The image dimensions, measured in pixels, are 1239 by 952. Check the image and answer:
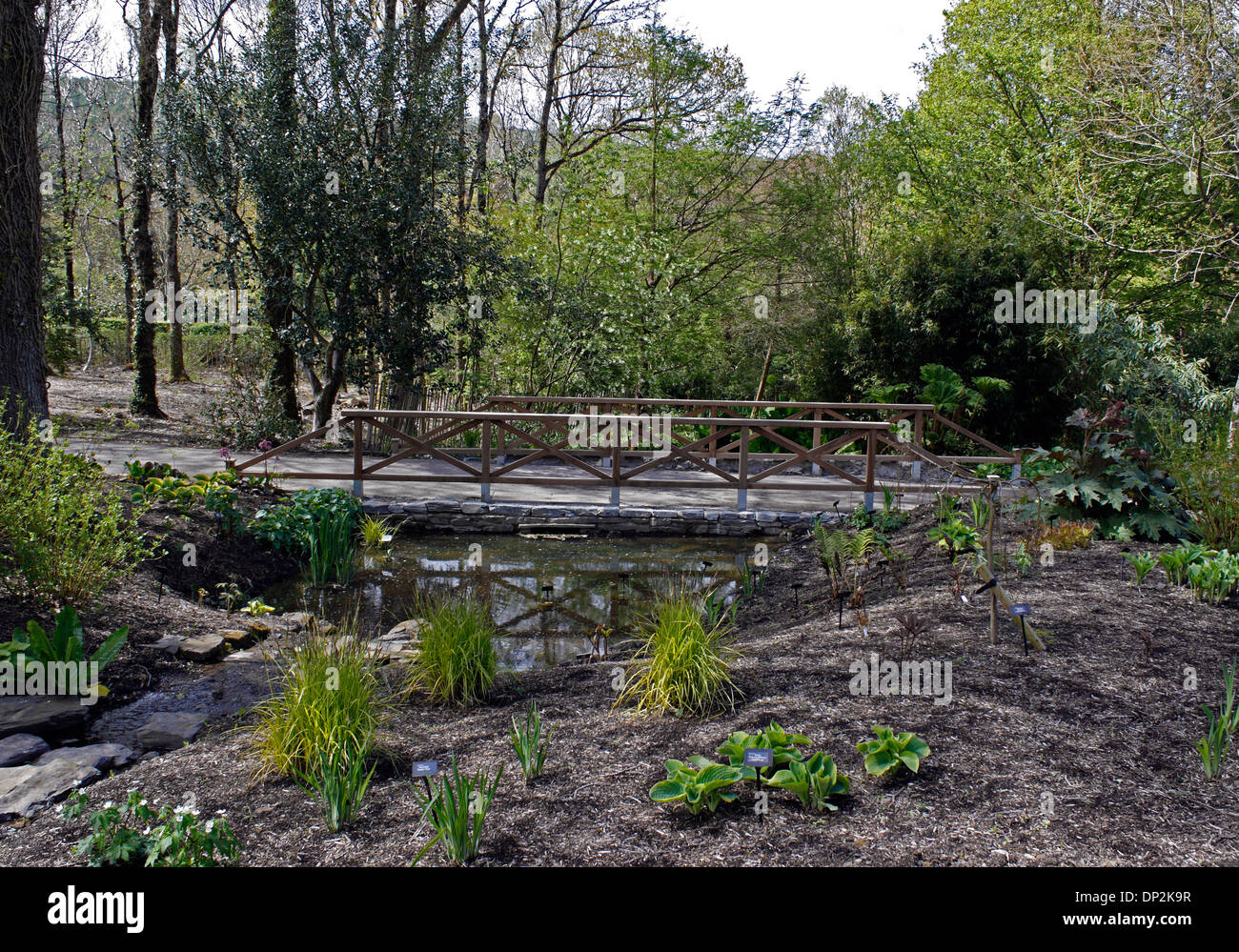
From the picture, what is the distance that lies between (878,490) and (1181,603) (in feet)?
17.1

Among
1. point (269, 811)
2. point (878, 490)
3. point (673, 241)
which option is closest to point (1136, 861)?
point (269, 811)

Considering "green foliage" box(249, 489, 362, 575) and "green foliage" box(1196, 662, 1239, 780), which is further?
"green foliage" box(249, 489, 362, 575)

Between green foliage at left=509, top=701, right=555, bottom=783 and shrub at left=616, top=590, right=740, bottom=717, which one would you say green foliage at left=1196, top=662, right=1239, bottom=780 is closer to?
shrub at left=616, top=590, right=740, bottom=717

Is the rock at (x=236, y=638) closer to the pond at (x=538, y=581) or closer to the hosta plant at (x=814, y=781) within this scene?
the pond at (x=538, y=581)

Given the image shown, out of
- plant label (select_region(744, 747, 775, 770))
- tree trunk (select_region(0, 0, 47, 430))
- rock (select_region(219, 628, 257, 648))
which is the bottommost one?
rock (select_region(219, 628, 257, 648))

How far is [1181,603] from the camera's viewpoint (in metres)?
4.85

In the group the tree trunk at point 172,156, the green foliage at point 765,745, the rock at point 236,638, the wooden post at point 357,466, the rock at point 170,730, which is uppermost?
the tree trunk at point 172,156

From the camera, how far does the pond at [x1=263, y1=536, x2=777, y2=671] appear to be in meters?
6.34

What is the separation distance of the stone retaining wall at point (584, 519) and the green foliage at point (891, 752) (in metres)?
6.28

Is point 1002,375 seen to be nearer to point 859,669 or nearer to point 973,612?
point 973,612

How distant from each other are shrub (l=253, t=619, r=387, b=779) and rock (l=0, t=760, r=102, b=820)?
677 mm

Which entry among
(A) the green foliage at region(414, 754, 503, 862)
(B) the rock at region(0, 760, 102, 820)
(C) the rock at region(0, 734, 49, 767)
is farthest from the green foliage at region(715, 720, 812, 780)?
(C) the rock at region(0, 734, 49, 767)

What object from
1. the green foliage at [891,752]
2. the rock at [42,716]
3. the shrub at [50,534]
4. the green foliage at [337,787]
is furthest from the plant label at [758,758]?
the shrub at [50,534]

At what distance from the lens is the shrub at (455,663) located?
13.2ft
